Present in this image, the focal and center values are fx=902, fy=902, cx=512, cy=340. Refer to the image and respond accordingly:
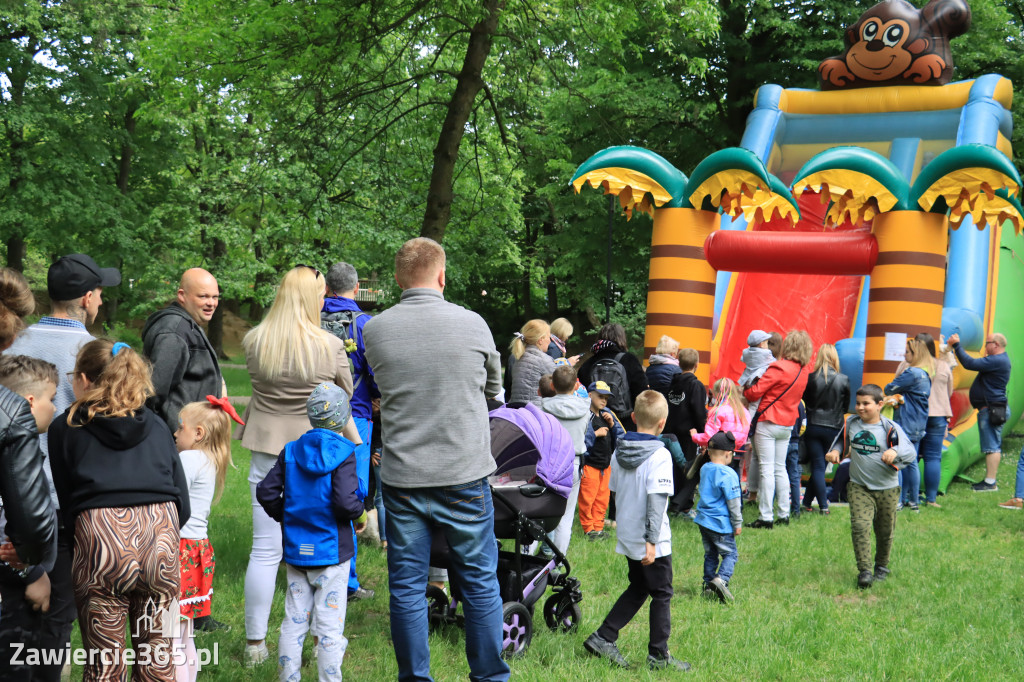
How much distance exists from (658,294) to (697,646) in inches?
215

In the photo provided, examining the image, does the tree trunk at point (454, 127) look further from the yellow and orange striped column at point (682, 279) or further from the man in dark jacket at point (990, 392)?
the man in dark jacket at point (990, 392)

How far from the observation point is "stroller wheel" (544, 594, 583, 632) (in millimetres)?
5062

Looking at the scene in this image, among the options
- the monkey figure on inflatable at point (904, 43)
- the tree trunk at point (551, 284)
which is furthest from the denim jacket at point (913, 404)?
the tree trunk at point (551, 284)

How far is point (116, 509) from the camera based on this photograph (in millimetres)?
3166

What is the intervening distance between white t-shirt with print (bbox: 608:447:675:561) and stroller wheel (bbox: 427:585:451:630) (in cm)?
101

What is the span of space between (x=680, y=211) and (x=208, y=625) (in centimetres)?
664

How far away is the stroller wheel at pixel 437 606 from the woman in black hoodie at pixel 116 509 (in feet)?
6.01

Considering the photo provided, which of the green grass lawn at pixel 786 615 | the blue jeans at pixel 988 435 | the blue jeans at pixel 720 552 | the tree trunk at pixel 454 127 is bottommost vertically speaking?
the green grass lawn at pixel 786 615

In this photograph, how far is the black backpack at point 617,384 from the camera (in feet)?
25.9

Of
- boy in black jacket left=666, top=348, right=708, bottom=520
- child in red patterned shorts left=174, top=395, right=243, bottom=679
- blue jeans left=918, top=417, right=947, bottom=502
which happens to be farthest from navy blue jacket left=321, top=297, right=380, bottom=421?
blue jeans left=918, top=417, right=947, bottom=502

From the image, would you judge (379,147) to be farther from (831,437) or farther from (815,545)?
(815,545)

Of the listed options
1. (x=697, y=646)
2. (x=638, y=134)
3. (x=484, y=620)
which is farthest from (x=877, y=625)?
(x=638, y=134)

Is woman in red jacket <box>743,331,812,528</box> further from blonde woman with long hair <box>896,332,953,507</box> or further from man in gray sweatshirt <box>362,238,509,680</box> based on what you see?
man in gray sweatshirt <box>362,238,509,680</box>

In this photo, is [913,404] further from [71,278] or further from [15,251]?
[15,251]
